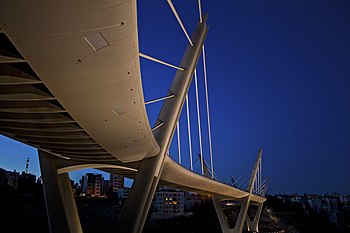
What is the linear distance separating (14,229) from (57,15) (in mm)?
41734

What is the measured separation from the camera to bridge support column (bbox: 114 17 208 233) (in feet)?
36.5

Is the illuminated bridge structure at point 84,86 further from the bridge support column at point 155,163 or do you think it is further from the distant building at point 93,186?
the distant building at point 93,186

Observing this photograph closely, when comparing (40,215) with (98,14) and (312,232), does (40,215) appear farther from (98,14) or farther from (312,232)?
(312,232)

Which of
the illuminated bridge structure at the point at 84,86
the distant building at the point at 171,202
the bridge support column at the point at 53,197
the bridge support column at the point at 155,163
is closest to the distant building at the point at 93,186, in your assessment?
the distant building at the point at 171,202

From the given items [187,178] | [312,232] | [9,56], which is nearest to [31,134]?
[9,56]

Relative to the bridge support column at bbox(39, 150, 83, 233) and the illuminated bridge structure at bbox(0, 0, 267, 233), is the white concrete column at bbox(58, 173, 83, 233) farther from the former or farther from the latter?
the illuminated bridge structure at bbox(0, 0, 267, 233)

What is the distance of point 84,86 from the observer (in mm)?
5438

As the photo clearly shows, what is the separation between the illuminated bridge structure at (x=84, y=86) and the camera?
3.80m

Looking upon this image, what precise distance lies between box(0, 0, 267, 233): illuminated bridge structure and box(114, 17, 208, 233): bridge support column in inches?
1.4

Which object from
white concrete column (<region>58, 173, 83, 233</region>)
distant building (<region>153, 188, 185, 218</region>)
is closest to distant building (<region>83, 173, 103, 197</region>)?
distant building (<region>153, 188, 185, 218</region>)

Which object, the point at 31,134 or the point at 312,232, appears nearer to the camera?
the point at 31,134

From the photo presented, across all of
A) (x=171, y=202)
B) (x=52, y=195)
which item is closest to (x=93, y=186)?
(x=171, y=202)

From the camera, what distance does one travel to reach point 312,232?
86438mm

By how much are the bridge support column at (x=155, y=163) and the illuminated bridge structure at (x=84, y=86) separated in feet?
0.11
